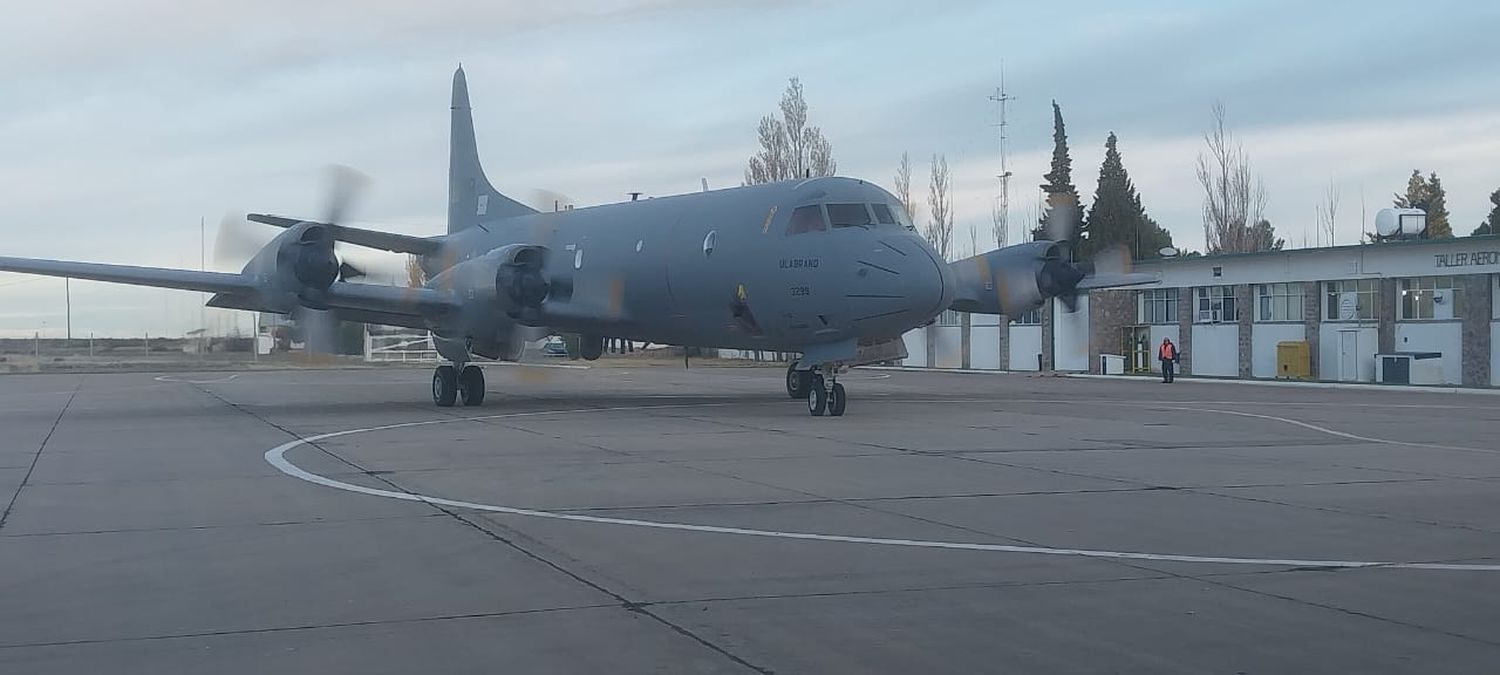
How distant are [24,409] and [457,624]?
23.7m

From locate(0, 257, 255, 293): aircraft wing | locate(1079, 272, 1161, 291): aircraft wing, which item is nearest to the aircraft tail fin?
locate(0, 257, 255, 293): aircraft wing

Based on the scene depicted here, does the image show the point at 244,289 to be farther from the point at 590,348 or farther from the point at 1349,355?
the point at 1349,355

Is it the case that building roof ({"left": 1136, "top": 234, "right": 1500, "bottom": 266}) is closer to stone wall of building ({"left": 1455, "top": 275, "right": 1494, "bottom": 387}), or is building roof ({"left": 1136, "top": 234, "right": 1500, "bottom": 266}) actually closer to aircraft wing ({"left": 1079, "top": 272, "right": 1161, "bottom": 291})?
stone wall of building ({"left": 1455, "top": 275, "right": 1494, "bottom": 387})

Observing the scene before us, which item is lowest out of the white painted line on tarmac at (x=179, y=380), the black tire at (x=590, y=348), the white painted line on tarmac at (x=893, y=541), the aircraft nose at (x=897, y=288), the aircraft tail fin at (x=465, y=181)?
the white painted line on tarmac at (x=893, y=541)

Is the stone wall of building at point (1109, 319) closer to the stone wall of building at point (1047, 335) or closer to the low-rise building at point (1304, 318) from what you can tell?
the low-rise building at point (1304, 318)

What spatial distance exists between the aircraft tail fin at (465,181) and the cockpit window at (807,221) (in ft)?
37.5

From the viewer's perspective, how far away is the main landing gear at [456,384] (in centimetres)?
2633

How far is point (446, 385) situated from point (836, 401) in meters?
8.40

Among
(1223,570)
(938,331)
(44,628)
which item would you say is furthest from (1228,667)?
(938,331)

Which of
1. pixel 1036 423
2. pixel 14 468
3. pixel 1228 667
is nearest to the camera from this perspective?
pixel 1228 667

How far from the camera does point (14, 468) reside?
14969 millimetres

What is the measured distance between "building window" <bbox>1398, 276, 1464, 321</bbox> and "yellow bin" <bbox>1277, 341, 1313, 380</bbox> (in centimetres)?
298

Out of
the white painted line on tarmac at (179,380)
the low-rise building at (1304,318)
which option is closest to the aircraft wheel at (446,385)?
the low-rise building at (1304,318)

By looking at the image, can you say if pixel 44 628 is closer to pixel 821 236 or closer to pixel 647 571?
pixel 647 571
